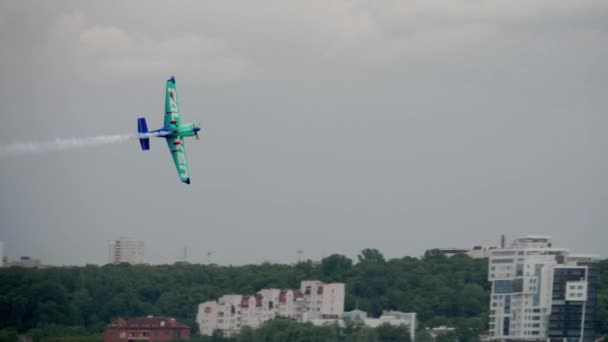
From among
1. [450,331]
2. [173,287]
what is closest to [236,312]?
[173,287]

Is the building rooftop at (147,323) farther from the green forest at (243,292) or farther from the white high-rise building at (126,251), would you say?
the white high-rise building at (126,251)

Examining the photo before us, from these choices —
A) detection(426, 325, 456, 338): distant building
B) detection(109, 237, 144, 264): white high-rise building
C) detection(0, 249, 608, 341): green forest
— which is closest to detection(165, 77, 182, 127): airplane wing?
detection(0, 249, 608, 341): green forest

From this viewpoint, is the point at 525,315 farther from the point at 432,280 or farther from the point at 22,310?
the point at 22,310

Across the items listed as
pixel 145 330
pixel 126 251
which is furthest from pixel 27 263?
pixel 126 251

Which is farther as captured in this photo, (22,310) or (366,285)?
(366,285)

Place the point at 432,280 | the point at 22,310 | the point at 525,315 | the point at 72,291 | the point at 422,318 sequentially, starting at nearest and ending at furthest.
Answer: the point at 22,310 → the point at 72,291 → the point at 525,315 → the point at 422,318 → the point at 432,280

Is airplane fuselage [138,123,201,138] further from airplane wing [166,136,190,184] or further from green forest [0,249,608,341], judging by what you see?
green forest [0,249,608,341]

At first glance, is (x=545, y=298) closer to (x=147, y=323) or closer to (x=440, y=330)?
(x=440, y=330)
